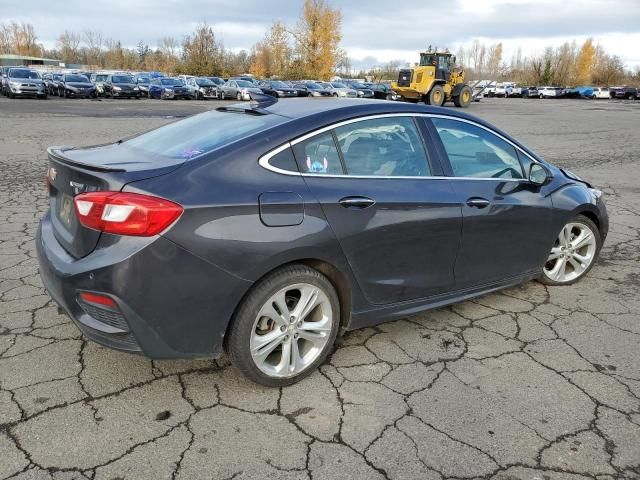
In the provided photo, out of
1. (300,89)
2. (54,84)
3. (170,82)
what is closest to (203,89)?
(170,82)

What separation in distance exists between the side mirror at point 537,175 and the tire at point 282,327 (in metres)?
1.89

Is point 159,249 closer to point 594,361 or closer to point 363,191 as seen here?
point 363,191

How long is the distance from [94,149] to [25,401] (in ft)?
4.87

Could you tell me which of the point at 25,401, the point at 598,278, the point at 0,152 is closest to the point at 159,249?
the point at 25,401

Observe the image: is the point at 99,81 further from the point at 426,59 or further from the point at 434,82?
the point at 434,82

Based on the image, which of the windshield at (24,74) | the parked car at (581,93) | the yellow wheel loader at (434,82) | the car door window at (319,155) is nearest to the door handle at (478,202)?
the car door window at (319,155)

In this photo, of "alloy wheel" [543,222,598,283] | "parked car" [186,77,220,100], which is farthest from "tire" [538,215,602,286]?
"parked car" [186,77,220,100]

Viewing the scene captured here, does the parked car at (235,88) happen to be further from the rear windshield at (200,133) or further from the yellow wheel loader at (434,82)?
the rear windshield at (200,133)

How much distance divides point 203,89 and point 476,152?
36.0m

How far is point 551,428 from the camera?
8.53 feet

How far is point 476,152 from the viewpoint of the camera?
11.9 ft

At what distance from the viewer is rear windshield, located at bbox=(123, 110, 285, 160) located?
2.85 m

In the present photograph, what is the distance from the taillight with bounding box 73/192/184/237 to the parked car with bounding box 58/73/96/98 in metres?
34.0

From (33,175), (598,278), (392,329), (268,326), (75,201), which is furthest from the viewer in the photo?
(33,175)
